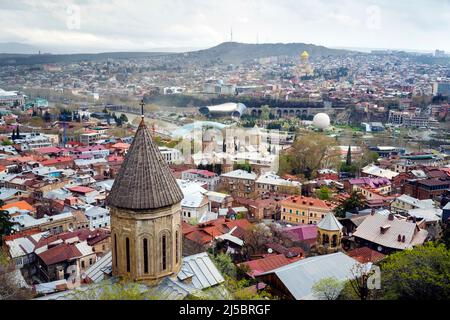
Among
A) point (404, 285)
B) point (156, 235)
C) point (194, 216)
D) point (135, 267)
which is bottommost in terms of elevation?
point (194, 216)

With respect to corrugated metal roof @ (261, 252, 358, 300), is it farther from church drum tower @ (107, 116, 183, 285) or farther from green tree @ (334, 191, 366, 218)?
green tree @ (334, 191, 366, 218)

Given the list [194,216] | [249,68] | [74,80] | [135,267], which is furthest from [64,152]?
[249,68]

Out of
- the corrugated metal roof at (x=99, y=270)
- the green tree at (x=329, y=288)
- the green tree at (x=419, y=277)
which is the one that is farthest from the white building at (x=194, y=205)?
the green tree at (x=419, y=277)

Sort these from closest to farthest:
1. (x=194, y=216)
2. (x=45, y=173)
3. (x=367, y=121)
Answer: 1. (x=194, y=216)
2. (x=45, y=173)
3. (x=367, y=121)

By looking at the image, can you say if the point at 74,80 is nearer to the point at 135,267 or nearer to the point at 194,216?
the point at 194,216

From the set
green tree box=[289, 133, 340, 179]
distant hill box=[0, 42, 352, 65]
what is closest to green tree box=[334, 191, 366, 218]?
green tree box=[289, 133, 340, 179]
